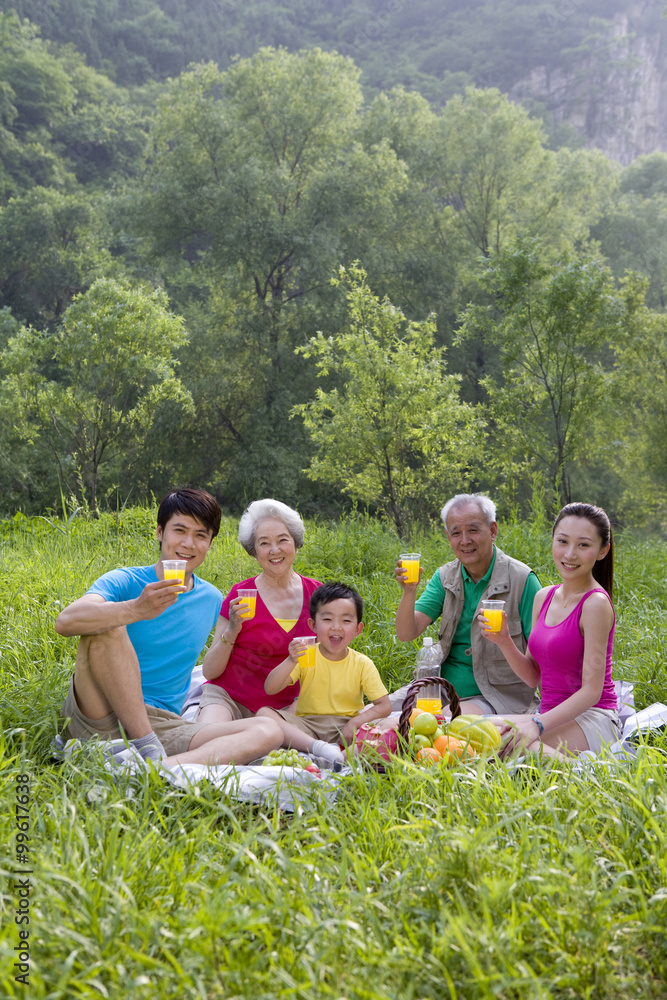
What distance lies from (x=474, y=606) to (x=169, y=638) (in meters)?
1.48

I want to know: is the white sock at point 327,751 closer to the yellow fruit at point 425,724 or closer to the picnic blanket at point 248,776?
the picnic blanket at point 248,776

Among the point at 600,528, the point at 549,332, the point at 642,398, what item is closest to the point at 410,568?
the point at 600,528

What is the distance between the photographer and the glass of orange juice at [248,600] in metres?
3.38

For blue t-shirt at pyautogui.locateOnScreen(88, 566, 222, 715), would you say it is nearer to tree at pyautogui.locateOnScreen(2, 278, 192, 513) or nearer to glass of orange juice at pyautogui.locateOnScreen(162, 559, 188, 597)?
glass of orange juice at pyautogui.locateOnScreen(162, 559, 188, 597)

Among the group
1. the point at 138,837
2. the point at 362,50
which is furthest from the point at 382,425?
the point at 362,50

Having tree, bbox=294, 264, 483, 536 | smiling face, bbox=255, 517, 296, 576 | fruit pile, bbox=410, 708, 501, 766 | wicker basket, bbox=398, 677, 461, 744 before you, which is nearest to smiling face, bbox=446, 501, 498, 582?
wicker basket, bbox=398, 677, 461, 744

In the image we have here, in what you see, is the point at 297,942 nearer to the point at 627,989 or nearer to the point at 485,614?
the point at 627,989

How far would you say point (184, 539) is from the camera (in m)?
3.25

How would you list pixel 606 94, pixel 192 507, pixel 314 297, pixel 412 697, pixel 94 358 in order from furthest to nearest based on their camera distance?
pixel 606 94 → pixel 314 297 → pixel 94 358 → pixel 192 507 → pixel 412 697

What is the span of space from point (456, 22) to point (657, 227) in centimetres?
3145

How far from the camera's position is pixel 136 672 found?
3004 millimetres

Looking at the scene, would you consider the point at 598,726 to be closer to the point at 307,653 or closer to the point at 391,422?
the point at 307,653

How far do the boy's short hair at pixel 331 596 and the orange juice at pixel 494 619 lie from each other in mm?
692
